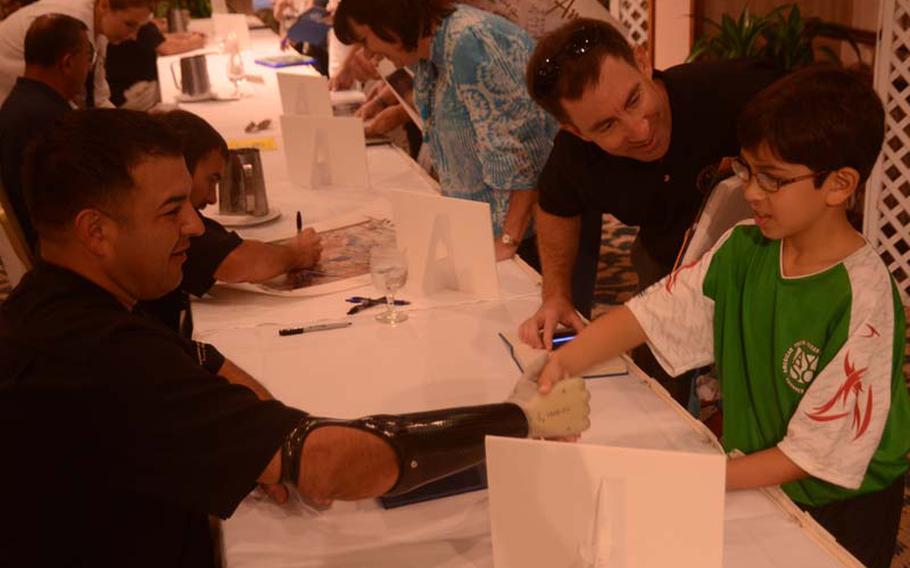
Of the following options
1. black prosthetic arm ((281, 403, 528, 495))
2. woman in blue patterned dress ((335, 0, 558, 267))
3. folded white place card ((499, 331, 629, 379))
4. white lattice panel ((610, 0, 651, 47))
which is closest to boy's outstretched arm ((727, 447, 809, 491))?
black prosthetic arm ((281, 403, 528, 495))

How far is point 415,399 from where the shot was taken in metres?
1.75

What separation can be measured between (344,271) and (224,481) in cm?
125

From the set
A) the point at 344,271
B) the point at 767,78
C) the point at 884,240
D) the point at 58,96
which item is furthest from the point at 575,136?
the point at 884,240

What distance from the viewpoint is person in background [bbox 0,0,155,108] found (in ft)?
13.4

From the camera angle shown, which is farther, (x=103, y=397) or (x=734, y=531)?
(x=734, y=531)

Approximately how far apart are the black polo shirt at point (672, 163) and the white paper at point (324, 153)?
1.02 m

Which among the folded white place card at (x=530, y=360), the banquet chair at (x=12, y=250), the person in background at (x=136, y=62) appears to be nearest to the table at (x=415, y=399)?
the folded white place card at (x=530, y=360)

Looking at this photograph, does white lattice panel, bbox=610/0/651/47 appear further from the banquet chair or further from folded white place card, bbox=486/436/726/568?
folded white place card, bbox=486/436/726/568

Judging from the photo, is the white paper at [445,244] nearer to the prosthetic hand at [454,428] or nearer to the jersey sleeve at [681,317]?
the jersey sleeve at [681,317]

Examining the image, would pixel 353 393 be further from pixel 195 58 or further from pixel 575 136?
pixel 195 58

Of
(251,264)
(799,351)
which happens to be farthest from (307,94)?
(799,351)

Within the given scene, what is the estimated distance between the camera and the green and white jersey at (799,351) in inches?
51.6

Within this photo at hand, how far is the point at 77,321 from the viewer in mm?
1209

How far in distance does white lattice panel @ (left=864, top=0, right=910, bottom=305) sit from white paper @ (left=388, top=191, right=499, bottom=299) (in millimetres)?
2563
